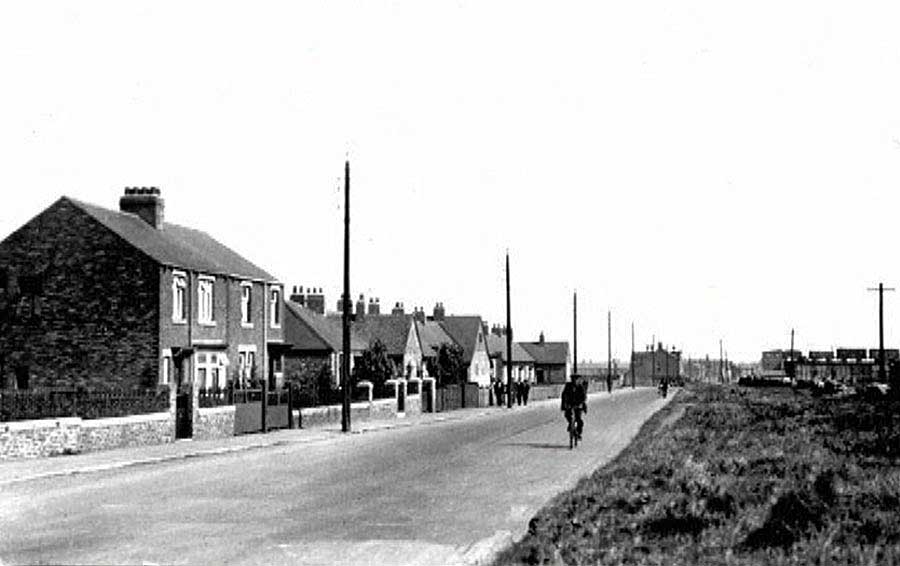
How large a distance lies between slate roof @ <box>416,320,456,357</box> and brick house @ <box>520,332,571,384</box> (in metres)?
38.5

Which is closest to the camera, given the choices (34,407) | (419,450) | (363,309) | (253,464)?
(253,464)

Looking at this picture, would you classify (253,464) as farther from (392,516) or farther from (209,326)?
(209,326)

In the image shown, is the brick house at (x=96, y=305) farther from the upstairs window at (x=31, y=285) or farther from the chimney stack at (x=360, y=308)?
the chimney stack at (x=360, y=308)

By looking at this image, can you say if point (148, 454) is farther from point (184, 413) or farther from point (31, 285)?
point (31, 285)

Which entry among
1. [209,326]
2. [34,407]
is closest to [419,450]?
[34,407]

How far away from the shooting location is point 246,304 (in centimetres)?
4603

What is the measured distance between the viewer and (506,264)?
61.1 metres

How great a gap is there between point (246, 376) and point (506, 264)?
65.1 ft

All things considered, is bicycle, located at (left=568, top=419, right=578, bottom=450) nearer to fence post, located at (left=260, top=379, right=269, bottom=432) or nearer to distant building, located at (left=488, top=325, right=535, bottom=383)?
fence post, located at (left=260, top=379, right=269, bottom=432)

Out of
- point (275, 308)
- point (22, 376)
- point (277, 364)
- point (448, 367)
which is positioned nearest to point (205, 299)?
point (22, 376)

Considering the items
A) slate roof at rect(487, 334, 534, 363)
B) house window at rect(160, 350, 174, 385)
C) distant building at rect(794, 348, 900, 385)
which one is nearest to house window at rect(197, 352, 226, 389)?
house window at rect(160, 350, 174, 385)

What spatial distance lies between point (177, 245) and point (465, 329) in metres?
54.3

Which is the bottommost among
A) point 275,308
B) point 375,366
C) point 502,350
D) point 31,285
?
point 375,366

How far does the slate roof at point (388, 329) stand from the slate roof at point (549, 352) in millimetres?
55145
